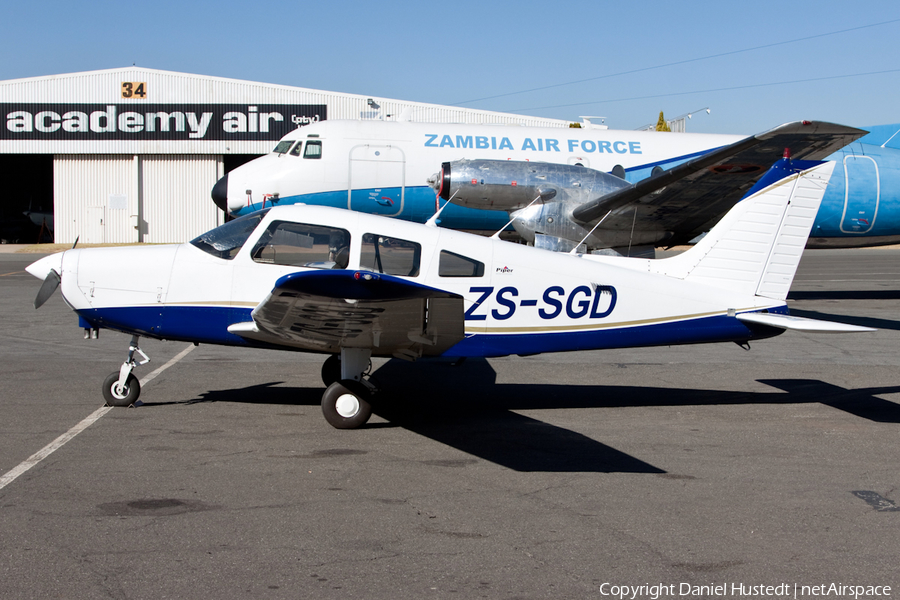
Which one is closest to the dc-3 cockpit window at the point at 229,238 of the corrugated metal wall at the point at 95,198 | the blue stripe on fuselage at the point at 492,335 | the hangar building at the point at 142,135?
the blue stripe on fuselage at the point at 492,335

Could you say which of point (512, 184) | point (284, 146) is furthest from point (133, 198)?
point (512, 184)

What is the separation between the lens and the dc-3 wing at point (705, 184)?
9.97 metres

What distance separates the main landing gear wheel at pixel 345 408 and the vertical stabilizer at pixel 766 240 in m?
3.59

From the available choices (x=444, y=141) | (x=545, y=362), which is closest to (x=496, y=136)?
(x=444, y=141)

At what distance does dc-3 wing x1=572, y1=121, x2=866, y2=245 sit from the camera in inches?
392

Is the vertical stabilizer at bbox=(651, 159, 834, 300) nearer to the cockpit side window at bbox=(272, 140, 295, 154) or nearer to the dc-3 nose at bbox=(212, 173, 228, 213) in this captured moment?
the cockpit side window at bbox=(272, 140, 295, 154)

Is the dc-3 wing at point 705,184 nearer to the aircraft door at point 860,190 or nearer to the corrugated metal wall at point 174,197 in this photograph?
the aircraft door at point 860,190

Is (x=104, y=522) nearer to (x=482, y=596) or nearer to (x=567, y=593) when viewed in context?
(x=482, y=596)

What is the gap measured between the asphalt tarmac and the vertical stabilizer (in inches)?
56.7

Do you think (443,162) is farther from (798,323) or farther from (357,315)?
(357,315)

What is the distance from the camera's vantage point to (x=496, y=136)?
674 inches

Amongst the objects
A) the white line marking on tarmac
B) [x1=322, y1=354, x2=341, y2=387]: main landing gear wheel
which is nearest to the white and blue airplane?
[x1=322, y1=354, x2=341, y2=387]: main landing gear wheel

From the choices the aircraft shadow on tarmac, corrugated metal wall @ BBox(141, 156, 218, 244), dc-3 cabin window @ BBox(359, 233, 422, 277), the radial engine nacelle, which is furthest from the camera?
corrugated metal wall @ BBox(141, 156, 218, 244)

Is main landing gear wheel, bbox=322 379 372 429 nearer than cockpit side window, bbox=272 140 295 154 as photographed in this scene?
Yes
